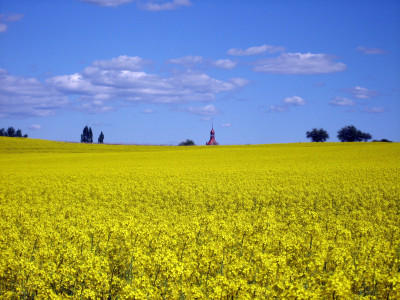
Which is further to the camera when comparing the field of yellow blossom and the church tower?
the church tower

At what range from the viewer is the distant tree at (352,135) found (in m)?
129

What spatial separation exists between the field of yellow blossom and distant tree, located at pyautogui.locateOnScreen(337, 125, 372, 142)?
104443mm

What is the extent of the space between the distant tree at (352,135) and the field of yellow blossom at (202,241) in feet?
343

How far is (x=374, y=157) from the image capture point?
158 ft

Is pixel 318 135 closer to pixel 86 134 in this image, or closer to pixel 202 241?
pixel 86 134

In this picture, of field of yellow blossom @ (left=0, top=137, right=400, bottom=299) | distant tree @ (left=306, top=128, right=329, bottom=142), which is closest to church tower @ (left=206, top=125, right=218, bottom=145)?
distant tree @ (left=306, top=128, right=329, bottom=142)

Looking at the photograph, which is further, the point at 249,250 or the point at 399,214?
the point at 399,214

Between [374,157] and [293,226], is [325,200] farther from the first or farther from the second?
[374,157]

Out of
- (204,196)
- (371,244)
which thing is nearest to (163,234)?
(371,244)

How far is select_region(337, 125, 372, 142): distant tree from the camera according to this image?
129125 millimetres

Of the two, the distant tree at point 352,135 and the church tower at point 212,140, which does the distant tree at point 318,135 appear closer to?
the distant tree at point 352,135

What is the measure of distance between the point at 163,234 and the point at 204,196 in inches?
420

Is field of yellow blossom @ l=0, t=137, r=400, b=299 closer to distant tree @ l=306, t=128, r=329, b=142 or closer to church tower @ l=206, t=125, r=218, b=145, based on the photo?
distant tree @ l=306, t=128, r=329, b=142

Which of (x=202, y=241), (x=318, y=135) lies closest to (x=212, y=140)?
(x=318, y=135)
